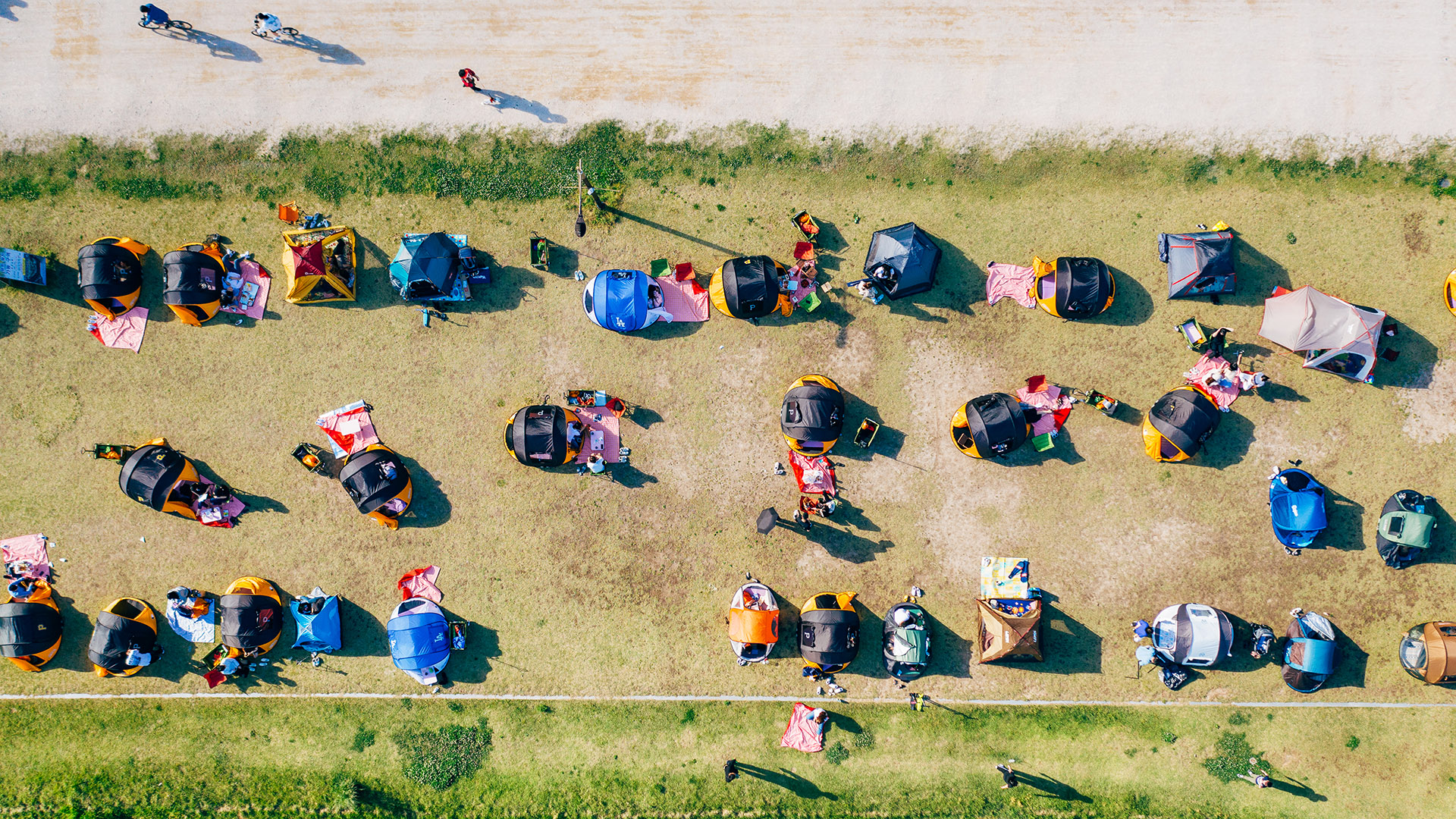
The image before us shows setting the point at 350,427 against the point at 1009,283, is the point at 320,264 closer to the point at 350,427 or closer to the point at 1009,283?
the point at 350,427

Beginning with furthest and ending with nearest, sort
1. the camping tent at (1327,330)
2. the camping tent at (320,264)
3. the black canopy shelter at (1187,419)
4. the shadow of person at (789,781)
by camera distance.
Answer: the shadow of person at (789,781) < the camping tent at (320,264) < the black canopy shelter at (1187,419) < the camping tent at (1327,330)

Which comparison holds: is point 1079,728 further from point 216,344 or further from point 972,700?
point 216,344

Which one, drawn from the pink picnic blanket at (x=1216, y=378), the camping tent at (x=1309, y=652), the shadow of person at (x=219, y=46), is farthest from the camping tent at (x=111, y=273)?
the camping tent at (x=1309, y=652)

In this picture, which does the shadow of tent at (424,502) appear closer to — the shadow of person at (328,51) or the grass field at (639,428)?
the grass field at (639,428)

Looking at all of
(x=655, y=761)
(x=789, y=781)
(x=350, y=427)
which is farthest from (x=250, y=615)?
(x=789, y=781)

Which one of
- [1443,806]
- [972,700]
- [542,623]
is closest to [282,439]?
[542,623]

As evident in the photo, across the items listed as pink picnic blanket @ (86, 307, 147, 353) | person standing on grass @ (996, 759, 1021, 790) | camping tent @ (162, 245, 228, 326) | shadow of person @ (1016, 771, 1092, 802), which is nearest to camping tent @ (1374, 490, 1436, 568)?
shadow of person @ (1016, 771, 1092, 802)

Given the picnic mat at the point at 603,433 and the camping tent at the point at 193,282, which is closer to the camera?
the camping tent at the point at 193,282
